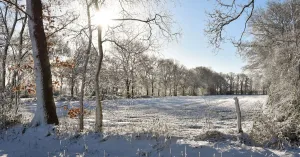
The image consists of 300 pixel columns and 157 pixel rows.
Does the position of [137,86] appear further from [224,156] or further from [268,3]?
[268,3]

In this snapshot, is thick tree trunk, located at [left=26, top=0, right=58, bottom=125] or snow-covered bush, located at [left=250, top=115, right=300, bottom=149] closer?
snow-covered bush, located at [left=250, top=115, right=300, bottom=149]

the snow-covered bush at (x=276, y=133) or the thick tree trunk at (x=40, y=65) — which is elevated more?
the thick tree trunk at (x=40, y=65)

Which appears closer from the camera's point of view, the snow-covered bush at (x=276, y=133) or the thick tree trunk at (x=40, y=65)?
the snow-covered bush at (x=276, y=133)

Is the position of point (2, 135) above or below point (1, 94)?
below

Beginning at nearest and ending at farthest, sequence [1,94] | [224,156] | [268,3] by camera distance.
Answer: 1. [224,156]
2. [1,94]
3. [268,3]

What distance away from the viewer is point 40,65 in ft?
30.2

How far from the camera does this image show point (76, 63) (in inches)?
531

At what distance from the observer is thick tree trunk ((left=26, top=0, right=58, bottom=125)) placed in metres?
9.04

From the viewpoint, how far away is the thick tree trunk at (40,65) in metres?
9.04

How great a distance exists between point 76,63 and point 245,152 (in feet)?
32.7

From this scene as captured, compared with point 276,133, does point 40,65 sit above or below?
above

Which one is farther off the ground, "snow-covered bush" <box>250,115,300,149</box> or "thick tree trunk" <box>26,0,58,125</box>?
"thick tree trunk" <box>26,0,58,125</box>

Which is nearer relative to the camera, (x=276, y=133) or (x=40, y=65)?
(x=276, y=133)

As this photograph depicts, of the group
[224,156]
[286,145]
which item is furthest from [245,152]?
[286,145]
